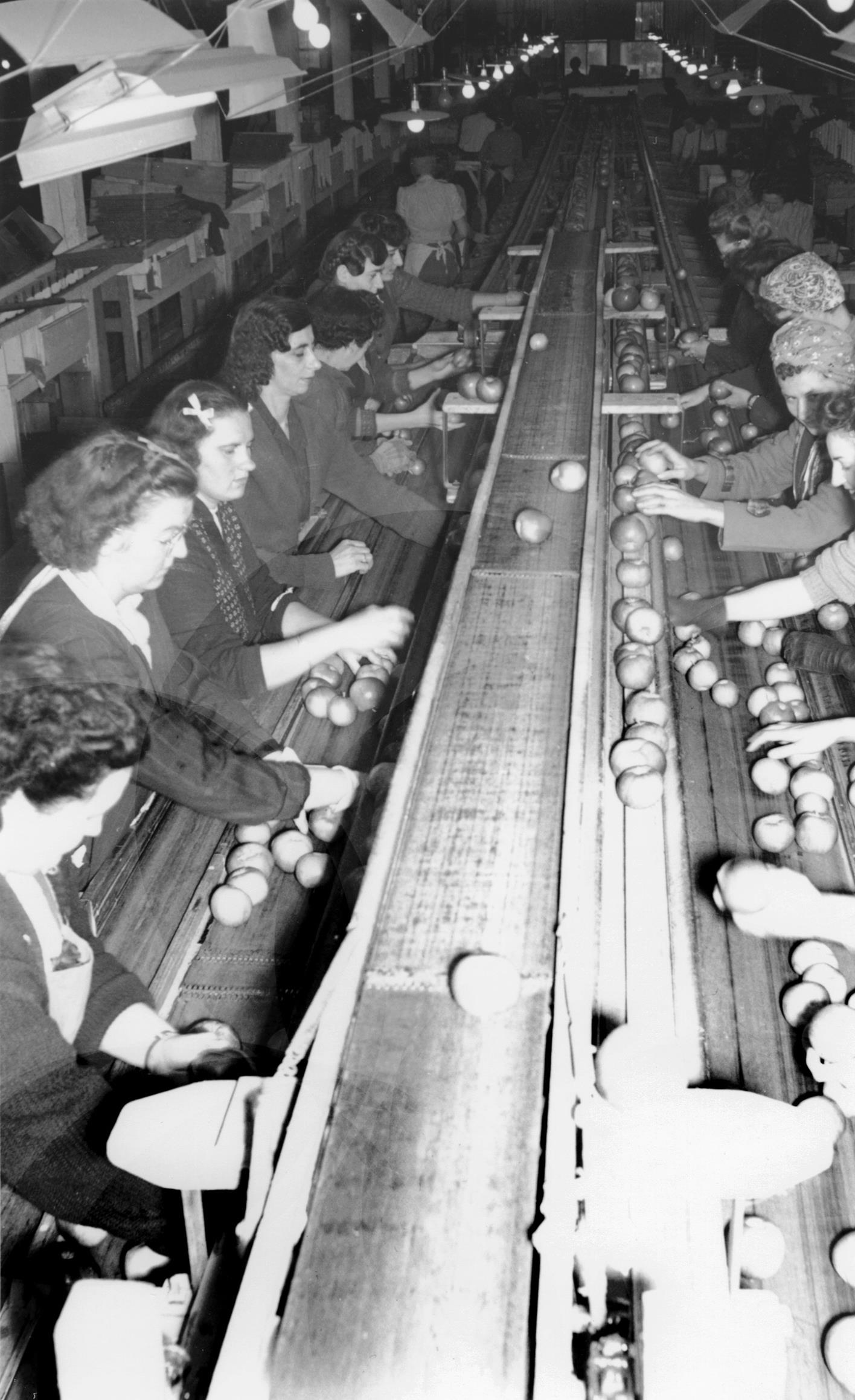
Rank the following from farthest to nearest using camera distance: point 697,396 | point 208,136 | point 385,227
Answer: point 208,136 → point 697,396 → point 385,227

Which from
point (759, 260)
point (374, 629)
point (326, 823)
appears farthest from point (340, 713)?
point (759, 260)

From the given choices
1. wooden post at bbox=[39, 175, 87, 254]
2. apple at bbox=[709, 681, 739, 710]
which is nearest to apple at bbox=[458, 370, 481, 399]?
apple at bbox=[709, 681, 739, 710]

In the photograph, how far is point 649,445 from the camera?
4.05 m

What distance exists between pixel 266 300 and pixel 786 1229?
3.15 metres

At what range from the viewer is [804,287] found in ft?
14.4

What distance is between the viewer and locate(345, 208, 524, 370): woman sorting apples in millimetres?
5543

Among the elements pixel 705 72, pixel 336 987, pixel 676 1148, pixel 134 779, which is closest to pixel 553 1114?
pixel 676 1148

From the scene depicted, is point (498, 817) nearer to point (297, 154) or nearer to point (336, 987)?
point (336, 987)

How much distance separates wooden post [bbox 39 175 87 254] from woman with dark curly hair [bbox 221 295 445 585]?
4.94 metres

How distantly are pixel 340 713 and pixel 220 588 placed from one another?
52 cm

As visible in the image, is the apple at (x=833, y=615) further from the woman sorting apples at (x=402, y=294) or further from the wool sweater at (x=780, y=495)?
the woman sorting apples at (x=402, y=294)

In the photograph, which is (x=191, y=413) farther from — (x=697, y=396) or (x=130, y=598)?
(x=697, y=396)

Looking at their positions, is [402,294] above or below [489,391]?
above

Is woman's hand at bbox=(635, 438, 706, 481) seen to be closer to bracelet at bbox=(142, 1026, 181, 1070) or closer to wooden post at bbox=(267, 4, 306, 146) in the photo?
bracelet at bbox=(142, 1026, 181, 1070)
